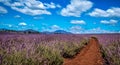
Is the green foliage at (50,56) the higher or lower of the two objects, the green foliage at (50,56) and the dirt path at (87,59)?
the higher

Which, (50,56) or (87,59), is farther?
(87,59)

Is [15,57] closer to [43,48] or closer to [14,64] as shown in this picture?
[14,64]

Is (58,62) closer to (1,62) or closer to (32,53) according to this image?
(32,53)

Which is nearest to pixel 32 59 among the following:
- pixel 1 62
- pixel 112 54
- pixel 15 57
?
pixel 15 57

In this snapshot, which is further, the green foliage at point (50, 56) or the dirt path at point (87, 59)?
the dirt path at point (87, 59)

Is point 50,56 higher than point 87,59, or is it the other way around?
point 50,56

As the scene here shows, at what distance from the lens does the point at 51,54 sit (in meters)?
7.99

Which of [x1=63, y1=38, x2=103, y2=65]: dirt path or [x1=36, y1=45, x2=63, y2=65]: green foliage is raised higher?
[x1=36, y1=45, x2=63, y2=65]: green foliage

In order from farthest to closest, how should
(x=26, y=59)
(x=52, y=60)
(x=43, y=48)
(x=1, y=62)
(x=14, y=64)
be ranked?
(x=43, y=48) < (x=52, y=60) < (x=26, y=59) < (x=14, y=64) < (x=1, y=62)

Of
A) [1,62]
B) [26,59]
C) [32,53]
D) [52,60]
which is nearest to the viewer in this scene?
[1,62]

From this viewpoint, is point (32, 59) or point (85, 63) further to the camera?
point (85, 63)

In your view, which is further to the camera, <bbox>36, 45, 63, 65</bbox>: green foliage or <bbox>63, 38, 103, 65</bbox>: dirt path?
<bbox>63, 38, 103, 65</bbox>: dirt path

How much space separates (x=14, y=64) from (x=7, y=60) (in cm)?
22

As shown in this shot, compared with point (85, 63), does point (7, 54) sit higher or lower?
higher
